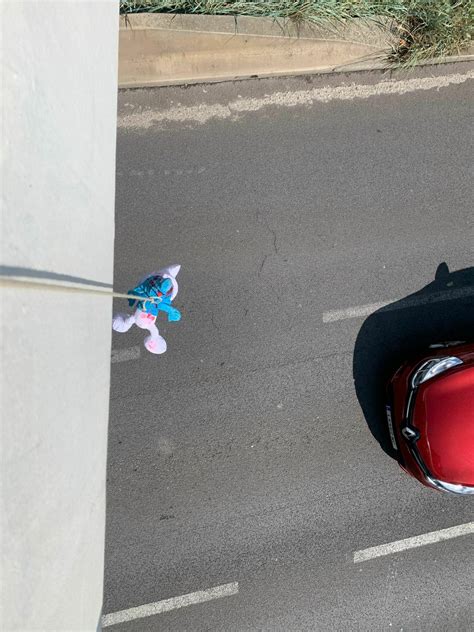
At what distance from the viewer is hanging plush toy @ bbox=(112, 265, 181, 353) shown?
13.3 feet

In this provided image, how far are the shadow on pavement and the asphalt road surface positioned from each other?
2 cm

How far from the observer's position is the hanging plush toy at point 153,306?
4.05 metres

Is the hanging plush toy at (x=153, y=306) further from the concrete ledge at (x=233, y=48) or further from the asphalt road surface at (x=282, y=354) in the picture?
the concrete ledge at (x=233, y=48)

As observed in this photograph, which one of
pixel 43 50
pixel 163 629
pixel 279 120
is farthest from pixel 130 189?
pixel 163 629

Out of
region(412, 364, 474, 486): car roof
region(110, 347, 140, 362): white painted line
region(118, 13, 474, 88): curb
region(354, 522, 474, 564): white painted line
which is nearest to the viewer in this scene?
region(412, 364, 474, 486): car roof

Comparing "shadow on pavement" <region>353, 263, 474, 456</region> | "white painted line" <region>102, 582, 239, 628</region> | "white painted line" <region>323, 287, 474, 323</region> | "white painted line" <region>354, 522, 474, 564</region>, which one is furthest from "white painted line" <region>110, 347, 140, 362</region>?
"white painted line" <region>354, 522, 474, 564</region>

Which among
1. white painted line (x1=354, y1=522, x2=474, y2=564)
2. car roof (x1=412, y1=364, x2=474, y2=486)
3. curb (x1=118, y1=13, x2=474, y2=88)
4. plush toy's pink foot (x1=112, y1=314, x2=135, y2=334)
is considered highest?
curb (x1=118, y1=13, x2=474, y2=88)

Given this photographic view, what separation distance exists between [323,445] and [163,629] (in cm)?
234

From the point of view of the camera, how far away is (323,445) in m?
4.93

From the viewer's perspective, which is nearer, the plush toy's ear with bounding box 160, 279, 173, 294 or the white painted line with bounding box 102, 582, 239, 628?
the plush toy's ear with bounding box 160, 279, 173, 294

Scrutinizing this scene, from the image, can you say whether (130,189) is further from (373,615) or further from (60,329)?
(373,615)

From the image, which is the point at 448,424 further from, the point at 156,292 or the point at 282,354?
the point at 156,292

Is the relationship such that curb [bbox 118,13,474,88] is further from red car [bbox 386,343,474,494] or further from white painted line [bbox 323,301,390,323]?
red car [bbox 386,343,474,494]

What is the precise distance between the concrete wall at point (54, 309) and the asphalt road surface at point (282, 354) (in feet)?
3.40
